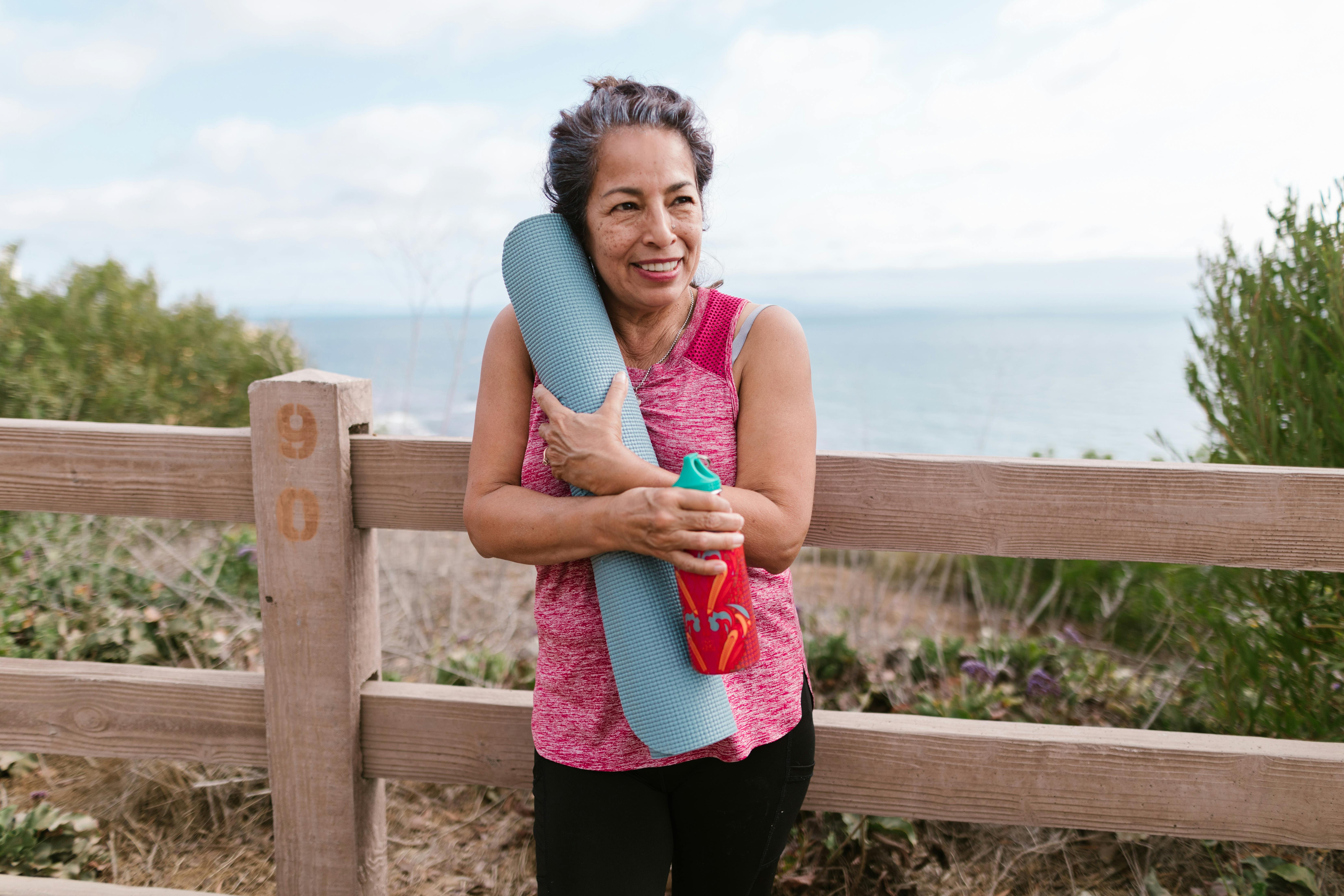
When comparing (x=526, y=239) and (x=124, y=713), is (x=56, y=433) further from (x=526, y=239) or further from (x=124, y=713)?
(x=526, y=239)

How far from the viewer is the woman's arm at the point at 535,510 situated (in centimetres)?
119

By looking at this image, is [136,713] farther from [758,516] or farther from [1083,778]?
[1083,778]

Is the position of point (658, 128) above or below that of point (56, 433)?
above

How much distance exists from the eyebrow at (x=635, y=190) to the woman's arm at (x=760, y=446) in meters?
0.26

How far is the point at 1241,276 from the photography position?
7.68ft

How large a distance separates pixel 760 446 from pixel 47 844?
2.33m

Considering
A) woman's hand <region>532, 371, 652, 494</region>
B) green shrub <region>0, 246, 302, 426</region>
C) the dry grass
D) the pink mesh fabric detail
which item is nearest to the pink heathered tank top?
the pink mesh fabric detail

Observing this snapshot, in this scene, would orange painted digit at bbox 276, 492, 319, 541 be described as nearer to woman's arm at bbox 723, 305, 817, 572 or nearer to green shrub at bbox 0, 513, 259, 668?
woman's arm at bbox 723, 305, 817, 572

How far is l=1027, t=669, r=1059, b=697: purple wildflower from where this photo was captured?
110 inches

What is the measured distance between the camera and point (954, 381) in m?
21.1

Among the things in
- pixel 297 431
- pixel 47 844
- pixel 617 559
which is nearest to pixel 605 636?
pixel 617 559

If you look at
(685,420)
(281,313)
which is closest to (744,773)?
(685,420)

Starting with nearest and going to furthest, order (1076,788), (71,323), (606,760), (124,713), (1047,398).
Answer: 1. (606,760)
2. (1076,788)
3. (124,713)
4. (71,323)
5. (1047,398)

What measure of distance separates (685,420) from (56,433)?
141cm
